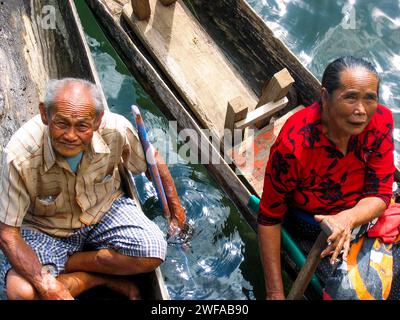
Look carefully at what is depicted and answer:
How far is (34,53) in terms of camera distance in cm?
452

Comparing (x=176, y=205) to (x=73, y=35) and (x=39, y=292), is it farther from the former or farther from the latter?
(x=73, y=35)

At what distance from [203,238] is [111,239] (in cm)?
115

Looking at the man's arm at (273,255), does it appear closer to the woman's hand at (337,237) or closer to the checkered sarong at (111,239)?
the woman's hand at (337,237)

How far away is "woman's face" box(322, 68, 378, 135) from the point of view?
2.67 m

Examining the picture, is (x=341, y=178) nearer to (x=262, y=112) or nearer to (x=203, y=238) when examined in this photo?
(x=262, y=112)

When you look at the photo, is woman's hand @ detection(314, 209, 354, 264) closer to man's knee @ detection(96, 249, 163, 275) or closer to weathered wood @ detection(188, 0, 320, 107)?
man's knee @ detection(96, 249, 163, 275)

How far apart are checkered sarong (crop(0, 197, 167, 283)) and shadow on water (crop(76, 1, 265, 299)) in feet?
2.91

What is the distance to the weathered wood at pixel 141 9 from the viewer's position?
475 cm

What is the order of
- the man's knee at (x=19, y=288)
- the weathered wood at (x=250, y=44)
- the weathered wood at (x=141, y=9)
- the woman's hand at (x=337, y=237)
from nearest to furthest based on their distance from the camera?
the woman's hand at (x=337, y=237)
the man's knee at (x=19, y=288)
the weathered wood at (x=250, y=44)
the weathered wood at (x=141, y=9)

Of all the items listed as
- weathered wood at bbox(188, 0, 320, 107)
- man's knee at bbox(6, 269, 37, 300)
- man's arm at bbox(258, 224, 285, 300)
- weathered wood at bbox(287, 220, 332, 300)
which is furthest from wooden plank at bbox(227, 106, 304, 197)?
man's knee at bbox(6, 269, 37, 300)

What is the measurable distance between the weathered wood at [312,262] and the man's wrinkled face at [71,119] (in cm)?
120

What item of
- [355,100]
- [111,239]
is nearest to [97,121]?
[111,239]

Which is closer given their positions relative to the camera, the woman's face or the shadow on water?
the woman's face

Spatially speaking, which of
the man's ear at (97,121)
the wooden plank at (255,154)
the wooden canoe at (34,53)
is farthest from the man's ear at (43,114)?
the wooden plank at (255,154)
